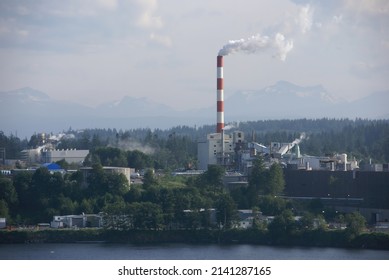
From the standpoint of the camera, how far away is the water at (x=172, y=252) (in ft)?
31.7

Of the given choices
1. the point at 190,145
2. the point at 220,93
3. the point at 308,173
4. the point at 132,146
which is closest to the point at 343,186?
the point at 308,173

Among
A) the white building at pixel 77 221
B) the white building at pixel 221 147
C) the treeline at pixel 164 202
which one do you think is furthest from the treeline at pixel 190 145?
the white building at pixel 77 221

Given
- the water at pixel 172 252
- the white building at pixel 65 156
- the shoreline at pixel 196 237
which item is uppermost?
the white building at pixel 65 156

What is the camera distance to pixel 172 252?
10.2m

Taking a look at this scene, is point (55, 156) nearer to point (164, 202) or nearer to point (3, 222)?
point (3, 222)

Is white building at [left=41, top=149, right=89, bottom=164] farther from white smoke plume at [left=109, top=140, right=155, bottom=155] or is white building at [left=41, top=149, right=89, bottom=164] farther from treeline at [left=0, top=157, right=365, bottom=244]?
treeline at [left=0, top=157, right=365, bottom=244]

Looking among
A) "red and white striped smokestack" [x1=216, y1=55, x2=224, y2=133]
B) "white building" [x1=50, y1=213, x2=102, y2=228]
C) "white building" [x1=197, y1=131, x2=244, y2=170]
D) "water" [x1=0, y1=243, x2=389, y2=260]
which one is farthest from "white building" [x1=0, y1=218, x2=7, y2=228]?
"red and white striped smokestack" [x1=216, y1=55, x2=224, y2=133]

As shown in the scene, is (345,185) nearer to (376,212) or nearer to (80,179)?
(376,212)

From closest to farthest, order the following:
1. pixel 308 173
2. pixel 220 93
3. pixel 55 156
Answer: pixel 308 173
pixel 220 93
pixel 55 156

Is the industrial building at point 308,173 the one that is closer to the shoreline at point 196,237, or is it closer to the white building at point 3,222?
the shoreline at point 196,237

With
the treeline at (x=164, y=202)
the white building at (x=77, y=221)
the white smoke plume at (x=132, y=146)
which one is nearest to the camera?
the treeline at (x=164, y=202)

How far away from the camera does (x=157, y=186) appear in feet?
44.4

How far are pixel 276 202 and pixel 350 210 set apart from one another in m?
0.83

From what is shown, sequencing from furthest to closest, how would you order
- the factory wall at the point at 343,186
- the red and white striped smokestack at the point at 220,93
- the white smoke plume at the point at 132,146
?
the white smoke plume at the point at 132,146
the red and white striped smokestack at the point at 220,93
the factory wall at the point at 343,186
